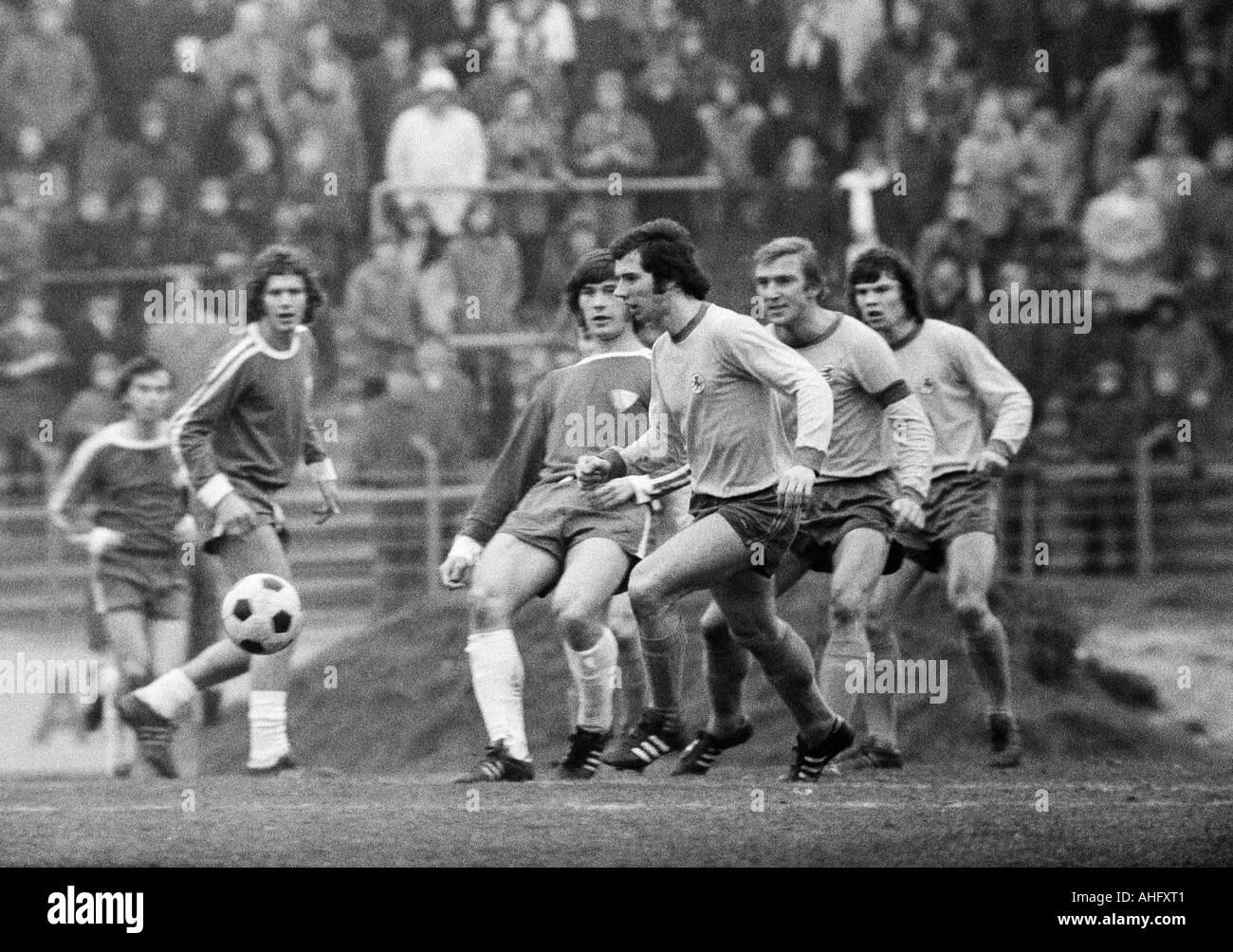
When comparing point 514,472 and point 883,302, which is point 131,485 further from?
point 883,302

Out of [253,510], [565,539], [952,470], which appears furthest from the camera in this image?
[952,470]

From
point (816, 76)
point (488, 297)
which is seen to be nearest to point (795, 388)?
point (488, 297)

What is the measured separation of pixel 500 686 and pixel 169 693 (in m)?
1.37

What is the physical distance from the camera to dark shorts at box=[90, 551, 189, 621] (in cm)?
1080

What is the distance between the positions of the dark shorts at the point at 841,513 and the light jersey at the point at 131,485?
120 inches

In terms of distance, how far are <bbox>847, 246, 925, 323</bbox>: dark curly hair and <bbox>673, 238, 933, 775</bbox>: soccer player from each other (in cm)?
39

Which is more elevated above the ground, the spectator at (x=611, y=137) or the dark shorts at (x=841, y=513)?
the spectator at (x=611, y=137)

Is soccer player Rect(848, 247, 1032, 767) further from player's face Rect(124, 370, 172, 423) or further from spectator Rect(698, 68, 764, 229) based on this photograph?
spectator Rect(698, 68, 764, 229)

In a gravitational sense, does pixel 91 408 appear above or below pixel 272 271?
below

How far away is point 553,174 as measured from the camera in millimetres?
14156

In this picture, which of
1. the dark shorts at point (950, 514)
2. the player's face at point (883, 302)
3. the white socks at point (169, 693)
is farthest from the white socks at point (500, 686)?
the player's face at point (883, 302)

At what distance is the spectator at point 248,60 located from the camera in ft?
48.5

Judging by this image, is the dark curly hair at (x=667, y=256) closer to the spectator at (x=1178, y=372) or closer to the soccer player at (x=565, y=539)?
the soccer player at (x=565, y=539)
